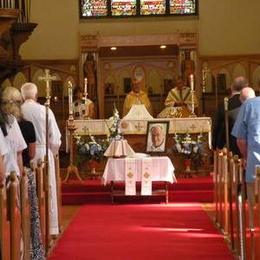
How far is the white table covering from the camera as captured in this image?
13281mm

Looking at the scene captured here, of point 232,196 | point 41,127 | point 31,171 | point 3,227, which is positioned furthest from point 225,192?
point 3,227

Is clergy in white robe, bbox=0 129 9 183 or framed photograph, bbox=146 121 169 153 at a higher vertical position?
clergy in white robe, bbox=0 129 9 183

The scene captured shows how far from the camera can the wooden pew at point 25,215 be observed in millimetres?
6891

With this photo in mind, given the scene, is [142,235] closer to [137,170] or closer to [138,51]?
[137,170]

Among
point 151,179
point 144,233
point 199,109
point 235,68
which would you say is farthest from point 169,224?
point 235,68

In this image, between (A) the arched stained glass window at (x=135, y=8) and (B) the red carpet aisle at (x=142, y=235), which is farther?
(A) the arched stained glass window at (x=135, y=8)

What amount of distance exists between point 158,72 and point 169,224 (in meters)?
11.0

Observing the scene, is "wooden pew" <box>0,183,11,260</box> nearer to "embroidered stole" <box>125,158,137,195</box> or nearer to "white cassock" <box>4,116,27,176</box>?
"white cassock" <box>4,116,27,176</box>

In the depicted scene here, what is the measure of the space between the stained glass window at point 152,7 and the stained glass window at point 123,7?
25 cm

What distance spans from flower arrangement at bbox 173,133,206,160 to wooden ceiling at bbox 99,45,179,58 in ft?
18.8

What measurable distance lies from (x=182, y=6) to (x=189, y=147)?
7449mm

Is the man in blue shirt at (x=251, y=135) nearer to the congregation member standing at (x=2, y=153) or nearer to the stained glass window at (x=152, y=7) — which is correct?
the congregation member standing at (x=2, y=153)

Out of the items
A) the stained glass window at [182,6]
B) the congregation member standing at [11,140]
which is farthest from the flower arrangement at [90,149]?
the congregation member standing at [11,140]

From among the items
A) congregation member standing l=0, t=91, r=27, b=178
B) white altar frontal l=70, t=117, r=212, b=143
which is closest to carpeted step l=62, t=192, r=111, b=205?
white altar frontal l=70, t=117, r=212, b=143
